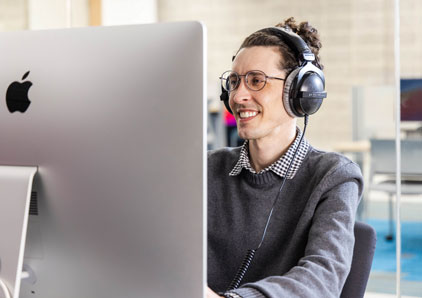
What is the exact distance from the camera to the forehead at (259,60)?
1300mm

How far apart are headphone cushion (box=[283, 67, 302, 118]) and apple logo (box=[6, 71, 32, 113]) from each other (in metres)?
0.62

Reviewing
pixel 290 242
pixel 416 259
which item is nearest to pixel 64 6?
pixel 416 259

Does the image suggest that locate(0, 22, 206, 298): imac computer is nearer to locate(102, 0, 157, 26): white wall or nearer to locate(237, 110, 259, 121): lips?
locate(237, 110, 259, 121): lips

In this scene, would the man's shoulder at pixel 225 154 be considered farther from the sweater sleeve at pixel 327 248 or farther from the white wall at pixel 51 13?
the white wall at pixel 51 13

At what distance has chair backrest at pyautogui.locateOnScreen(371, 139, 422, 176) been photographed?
3.11m

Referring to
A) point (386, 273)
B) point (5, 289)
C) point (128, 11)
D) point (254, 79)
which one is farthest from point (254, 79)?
point (128, 11)

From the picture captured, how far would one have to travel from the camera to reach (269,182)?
1322 mm

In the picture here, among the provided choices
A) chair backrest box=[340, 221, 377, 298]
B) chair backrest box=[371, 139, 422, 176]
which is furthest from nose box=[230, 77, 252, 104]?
chair backrest box=[371, 139, 422, 176]

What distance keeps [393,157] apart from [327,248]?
251 centimetres

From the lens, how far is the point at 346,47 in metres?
4.24

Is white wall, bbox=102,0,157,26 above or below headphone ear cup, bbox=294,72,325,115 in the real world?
above

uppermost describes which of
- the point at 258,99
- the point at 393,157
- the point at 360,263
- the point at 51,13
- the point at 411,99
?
the point at 51,13

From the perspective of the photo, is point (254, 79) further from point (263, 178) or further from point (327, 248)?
point (327, 248)

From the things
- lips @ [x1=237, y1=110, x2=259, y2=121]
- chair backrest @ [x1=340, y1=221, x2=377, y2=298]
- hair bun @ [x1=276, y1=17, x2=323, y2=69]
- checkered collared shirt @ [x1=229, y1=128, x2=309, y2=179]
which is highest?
hair bun @ [x1=276, y1=17, x2=323, y2=69]
